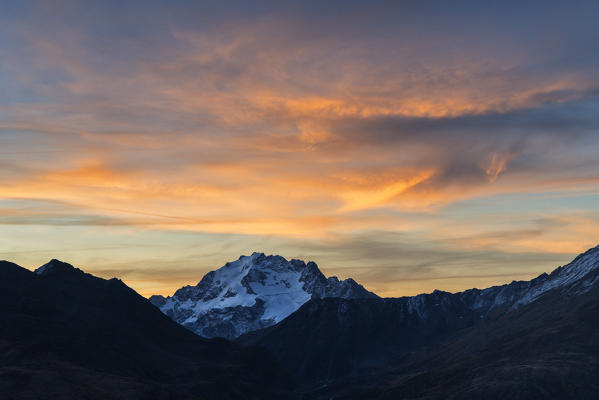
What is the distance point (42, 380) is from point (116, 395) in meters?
23.5

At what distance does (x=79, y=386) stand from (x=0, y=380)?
2332cm

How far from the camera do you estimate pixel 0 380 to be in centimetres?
19075

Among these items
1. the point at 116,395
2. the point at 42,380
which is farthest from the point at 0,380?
the point at 116,395

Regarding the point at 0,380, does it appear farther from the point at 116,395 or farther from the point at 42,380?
the point at 116,395

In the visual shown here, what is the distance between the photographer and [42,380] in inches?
7741

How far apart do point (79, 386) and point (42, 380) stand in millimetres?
11409

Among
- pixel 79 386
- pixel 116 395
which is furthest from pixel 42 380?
pixel 116 395

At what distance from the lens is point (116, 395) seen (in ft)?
653

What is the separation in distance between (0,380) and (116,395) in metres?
34.9

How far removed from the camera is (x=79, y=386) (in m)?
200

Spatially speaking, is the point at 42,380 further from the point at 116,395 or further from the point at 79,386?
the point at 116,395

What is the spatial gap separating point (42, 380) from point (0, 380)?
1212 centimetres

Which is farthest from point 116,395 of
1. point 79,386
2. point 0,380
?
point 0,380
